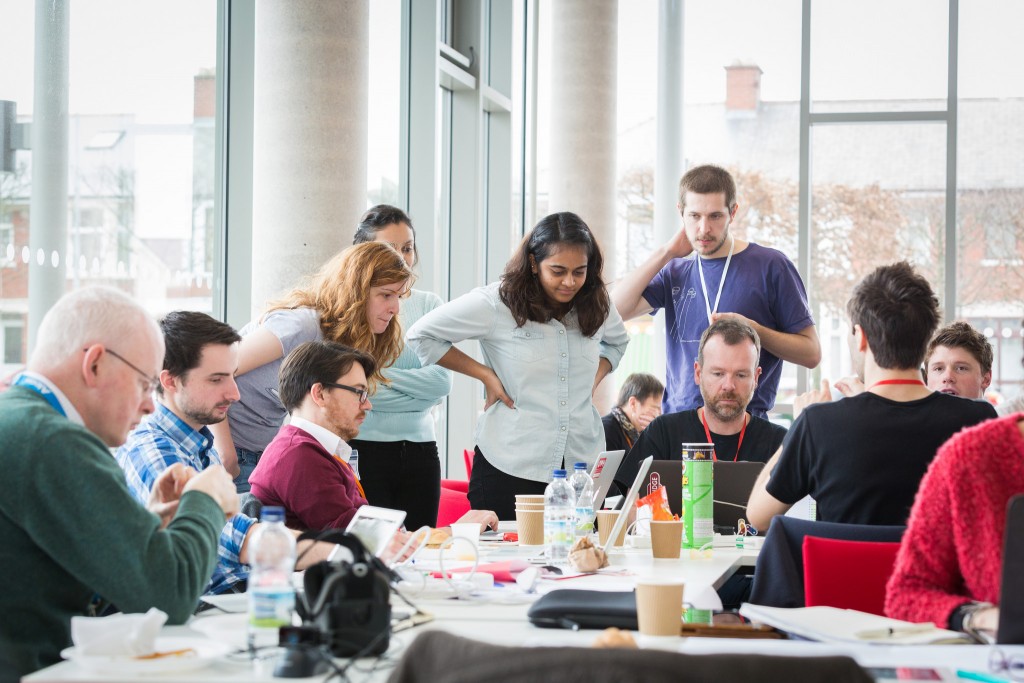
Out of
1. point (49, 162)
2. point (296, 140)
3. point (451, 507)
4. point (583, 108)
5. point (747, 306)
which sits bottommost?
point (451, 507)

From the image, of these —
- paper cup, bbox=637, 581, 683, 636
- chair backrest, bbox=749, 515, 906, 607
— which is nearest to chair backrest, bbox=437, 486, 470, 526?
chair backrest, bbox=749, 515, 906, 607

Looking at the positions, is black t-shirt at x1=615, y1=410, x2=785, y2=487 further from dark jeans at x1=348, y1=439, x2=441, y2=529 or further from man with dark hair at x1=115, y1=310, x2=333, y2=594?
man with dark hair at x1=115, y1=310, x2=333, y2=594

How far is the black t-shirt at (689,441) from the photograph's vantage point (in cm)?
387

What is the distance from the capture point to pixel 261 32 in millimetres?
4645

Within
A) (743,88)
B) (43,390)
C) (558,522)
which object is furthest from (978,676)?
(743,88)

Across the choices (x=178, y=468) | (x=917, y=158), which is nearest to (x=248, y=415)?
(x=178, y=468)

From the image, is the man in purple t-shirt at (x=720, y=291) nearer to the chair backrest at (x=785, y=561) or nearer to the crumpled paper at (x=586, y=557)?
the crumpled paper at (x=586, y=557)

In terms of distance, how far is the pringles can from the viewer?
290 centimetres

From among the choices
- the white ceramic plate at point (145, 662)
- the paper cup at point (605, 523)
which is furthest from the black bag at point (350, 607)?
the paper cup at point (605, 523)

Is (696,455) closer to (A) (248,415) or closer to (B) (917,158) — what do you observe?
(A) (248,415)

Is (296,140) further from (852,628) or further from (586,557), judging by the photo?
(852,628)

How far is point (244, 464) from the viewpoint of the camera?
3.53 m

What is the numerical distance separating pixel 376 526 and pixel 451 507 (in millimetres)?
1657

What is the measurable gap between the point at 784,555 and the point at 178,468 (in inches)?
49.0
